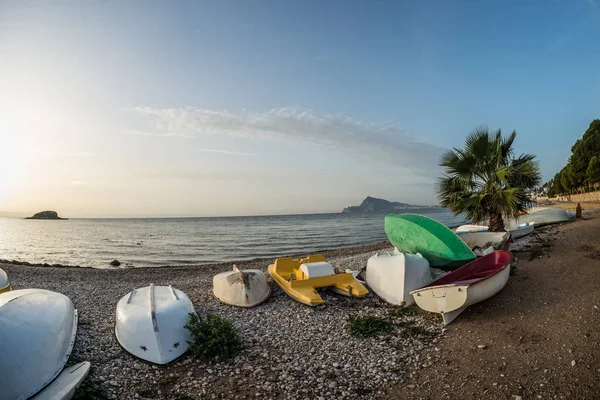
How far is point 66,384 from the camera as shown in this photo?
15.9ft

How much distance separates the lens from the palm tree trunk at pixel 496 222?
525 inches

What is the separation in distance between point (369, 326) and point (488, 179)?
9.10m

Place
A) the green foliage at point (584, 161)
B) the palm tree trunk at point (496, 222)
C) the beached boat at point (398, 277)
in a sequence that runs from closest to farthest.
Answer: the beached boat at point (398, 277) → the palm tree trunk at point (496, 222) → the green foliage at point (584, 161)

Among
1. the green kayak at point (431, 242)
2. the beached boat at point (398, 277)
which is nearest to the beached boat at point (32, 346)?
the beached boat at point (398, 277)

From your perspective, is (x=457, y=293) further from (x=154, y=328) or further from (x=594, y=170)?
(x=594, y=170)

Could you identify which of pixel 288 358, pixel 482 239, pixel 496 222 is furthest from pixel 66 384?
pixel 496 222

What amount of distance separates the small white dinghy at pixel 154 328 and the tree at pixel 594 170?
176ft

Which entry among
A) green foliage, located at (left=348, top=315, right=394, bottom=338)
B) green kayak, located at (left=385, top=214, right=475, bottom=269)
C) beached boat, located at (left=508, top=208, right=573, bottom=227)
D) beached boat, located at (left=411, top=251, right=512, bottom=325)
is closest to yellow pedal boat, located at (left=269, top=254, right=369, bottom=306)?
green foliage, located at (left=348, top=315, right=394, bottom=338)

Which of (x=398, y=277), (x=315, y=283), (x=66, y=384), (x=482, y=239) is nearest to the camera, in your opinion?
(x=66, y=384)

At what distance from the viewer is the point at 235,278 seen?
9.14 m

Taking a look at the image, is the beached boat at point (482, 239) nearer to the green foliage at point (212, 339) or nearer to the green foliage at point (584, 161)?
the green foliage at point (212, 339)

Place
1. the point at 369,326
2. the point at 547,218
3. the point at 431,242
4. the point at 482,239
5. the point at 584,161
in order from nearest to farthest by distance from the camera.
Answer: the point at 369,326
the point at 431,242
the point at 482,239
the point at 547,218
the point at 584,161

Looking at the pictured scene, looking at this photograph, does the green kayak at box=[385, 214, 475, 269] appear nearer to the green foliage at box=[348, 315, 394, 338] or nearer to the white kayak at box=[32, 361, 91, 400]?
the green foliage at box=[348, 315, 394, 338]

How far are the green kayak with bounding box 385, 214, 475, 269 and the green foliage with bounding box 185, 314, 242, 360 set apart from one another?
606 cm
